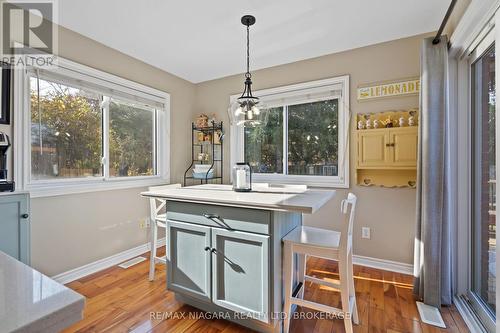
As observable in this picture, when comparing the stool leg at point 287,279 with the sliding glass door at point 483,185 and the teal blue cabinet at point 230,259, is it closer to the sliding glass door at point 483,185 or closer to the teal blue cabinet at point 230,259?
the teal blue cabinet at point 230,259

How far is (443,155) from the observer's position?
199 centimetres

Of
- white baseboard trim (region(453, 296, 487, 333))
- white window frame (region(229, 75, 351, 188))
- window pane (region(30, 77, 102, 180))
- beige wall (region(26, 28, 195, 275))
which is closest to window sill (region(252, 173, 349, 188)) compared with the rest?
white window frame (region(229, 75, 351, 188))

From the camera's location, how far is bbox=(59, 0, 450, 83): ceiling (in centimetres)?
206

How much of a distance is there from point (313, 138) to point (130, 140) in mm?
2277

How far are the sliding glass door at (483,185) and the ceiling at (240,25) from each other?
0.69 m

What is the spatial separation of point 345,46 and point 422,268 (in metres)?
2.29

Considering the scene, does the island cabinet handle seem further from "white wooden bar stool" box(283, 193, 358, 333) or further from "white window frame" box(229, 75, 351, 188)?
"white window frame" box(229, 75, 351, 188)

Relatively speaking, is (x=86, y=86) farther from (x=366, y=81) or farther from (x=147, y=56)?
(x=366, y=81)

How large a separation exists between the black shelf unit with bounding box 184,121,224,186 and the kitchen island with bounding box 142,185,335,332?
5.69 feet

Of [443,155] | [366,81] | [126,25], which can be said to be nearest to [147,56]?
[126,25]

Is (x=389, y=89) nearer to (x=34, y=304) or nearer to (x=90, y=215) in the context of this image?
(x=34, y=304)

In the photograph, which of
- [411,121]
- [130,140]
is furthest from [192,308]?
[411,121]

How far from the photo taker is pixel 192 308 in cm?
199

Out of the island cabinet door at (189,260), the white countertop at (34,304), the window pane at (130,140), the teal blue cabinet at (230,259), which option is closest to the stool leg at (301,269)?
the teal blue cabinet at (230,259)
